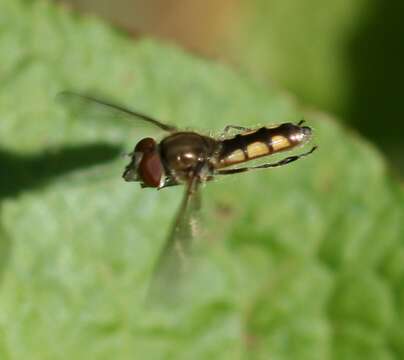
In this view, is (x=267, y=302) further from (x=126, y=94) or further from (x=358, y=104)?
(x=358, y=104)

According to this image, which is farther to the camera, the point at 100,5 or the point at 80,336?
the point at 100,5

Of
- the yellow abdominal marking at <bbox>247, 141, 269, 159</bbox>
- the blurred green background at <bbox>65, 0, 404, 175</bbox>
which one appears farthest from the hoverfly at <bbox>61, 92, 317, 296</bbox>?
the blurred green background at <bbox>65, 0, 404, 175</bbox>

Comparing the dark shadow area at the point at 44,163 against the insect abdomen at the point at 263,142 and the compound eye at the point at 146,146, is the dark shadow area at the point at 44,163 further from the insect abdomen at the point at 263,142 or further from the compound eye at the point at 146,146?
the insect abdomen at the point at 263,142

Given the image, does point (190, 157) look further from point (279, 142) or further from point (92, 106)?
point (92, 106)

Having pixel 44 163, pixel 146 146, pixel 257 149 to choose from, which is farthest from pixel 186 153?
pixel 44 163

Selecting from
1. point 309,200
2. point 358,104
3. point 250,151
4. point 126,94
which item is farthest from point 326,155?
point 358,104

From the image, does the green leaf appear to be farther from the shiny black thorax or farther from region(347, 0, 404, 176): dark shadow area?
region(347, 0, 404, 176): dark shadow area
